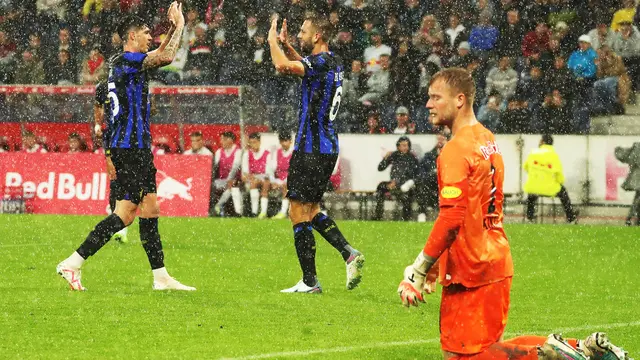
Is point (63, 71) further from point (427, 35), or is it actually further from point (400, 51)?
point (427, 35)

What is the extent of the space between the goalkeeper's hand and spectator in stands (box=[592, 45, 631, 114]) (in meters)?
18.2

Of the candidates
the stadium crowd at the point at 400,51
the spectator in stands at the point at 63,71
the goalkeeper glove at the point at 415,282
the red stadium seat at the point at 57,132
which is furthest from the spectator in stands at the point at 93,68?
Answer: the goalkeeper glove at the point at 415,282

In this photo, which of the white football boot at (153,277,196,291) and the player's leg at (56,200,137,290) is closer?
the player's leg at (56,200,137,290)

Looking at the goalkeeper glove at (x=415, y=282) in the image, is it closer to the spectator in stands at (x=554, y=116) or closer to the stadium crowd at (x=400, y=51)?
the stadium crowd at (x=400, y=51)

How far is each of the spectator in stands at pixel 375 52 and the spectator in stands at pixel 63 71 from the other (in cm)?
667

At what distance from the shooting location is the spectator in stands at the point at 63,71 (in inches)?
1064

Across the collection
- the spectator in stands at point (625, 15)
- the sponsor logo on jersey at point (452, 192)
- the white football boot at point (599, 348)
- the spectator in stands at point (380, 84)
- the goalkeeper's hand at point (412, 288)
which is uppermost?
the spectator in stands at point (625, 15)

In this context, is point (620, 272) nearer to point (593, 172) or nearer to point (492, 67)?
point (593, 172)

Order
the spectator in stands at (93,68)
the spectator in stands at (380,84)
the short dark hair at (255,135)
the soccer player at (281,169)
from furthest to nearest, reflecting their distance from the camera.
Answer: the spectator in stands at (93,68) < the spectator in stands at (380,84) < the short dark hair at (255,135) < the soccer player at (281,169)

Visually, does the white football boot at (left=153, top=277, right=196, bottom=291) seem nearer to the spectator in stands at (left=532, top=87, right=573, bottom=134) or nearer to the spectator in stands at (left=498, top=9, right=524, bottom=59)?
the spectator in stands at (left=532, top=87, right=573, bottom=134)

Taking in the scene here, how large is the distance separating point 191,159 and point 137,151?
36.8 ft

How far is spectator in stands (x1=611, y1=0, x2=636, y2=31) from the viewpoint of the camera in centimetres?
2375

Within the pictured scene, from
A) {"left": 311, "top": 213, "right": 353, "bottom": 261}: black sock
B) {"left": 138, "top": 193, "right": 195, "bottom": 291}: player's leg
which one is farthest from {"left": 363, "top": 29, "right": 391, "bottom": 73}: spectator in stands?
{"left": 138, "top": 193, "right": 195, "bottom": 291}: player's leg

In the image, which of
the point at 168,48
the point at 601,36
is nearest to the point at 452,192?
the point at 168,48
